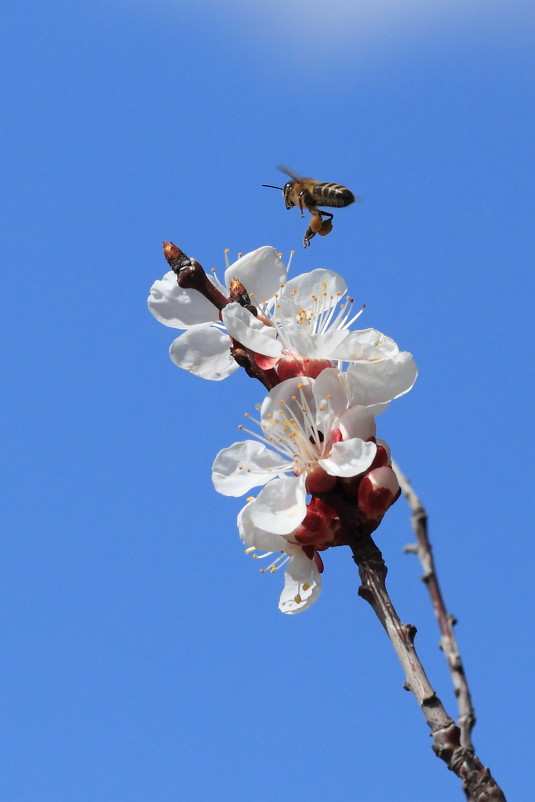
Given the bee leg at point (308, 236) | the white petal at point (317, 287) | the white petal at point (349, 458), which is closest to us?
the white petal at point (349, 458)

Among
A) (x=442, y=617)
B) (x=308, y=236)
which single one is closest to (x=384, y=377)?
(x=442, y=617)

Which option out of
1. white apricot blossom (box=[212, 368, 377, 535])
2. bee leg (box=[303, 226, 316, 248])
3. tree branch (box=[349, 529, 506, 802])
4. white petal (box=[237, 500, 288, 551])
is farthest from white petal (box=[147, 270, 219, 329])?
bee leg (box=[303, 226, 316, 248])

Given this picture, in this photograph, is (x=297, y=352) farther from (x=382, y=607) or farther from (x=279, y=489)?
(x=382, y=607)

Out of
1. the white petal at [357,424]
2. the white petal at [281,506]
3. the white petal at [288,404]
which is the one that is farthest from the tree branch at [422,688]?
the white petal at [288,404]

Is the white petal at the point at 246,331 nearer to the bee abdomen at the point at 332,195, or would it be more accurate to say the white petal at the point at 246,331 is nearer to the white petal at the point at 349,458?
the white petal at the point at 349,458

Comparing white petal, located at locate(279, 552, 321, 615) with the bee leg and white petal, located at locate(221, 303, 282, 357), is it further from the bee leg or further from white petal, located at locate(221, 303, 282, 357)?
the bee leg

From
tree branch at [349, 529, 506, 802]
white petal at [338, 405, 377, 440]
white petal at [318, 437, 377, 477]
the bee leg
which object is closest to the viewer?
tree branch at [349, 529, 506, 802]

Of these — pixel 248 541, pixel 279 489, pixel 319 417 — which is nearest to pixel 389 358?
pixel 319 417
